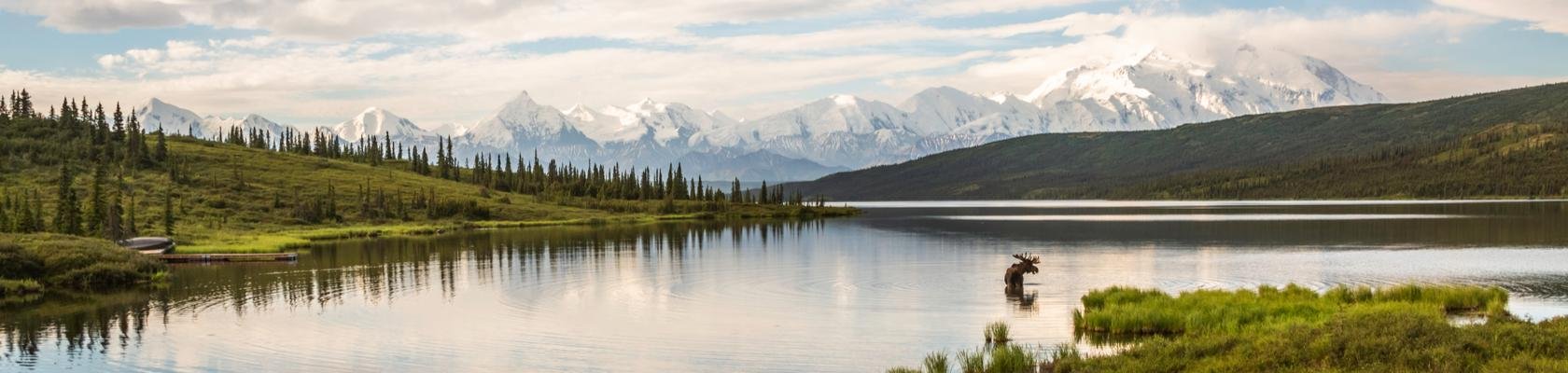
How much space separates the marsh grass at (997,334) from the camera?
39500 mm

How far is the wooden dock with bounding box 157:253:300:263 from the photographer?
90562mm

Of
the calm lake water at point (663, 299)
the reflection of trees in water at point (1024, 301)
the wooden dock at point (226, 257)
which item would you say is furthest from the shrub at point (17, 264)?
the reflection of trees in water at point (1024, 301)

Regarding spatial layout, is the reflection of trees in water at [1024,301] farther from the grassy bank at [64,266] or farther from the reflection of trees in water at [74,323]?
the grassy bank at [64,266]

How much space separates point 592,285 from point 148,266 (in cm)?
2758

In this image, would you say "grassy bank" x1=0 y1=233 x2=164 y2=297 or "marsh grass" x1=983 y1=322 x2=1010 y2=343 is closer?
"marsh grass" x1=983 y1=322 x2=1010 y2=343

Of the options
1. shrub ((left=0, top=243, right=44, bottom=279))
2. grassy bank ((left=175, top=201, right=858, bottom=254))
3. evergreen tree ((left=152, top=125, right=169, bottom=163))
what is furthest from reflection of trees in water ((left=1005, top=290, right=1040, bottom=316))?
evergreen tree ((left=152, top=125, right=169, bottom=163))

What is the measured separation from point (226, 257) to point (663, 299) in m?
49.8

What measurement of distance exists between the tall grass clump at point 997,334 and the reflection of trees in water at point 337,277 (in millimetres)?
28451

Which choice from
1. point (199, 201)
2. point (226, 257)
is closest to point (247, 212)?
point (199, 201)

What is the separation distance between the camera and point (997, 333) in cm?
3978

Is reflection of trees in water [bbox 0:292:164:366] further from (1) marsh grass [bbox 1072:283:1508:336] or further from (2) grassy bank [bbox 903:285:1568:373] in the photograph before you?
(1) marsh grass [bbox 1072:283:1508:336]

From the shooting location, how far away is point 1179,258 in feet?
270

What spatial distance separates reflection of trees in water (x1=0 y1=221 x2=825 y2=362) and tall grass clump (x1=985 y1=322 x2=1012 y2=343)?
28.5 metres

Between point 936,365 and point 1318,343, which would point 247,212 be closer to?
point 936,365
